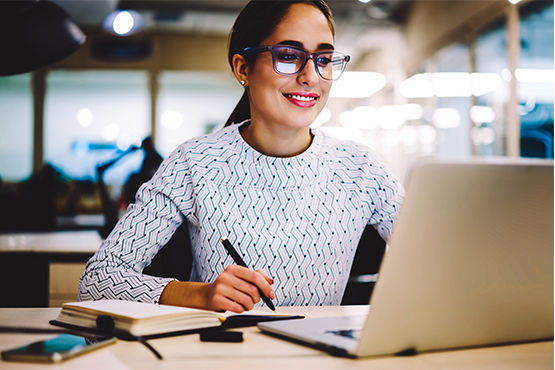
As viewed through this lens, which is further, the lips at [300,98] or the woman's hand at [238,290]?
the lips at [300,98]

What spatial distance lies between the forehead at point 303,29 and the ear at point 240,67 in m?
0.10

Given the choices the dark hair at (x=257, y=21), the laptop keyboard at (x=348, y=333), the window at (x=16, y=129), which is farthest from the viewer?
the window at (x=16, y=129)

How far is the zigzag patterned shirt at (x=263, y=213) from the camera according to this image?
134 cm

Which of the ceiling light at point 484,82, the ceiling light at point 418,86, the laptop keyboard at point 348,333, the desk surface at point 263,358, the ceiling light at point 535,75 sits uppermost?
the ceiling light at point 418,86

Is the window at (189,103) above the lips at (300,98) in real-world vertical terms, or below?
above

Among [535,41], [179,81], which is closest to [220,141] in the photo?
[535,41]

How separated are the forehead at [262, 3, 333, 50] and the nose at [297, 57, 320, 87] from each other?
0.04 metres

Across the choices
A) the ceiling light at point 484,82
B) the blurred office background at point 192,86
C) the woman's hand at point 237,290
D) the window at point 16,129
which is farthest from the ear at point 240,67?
the window at point 16,129

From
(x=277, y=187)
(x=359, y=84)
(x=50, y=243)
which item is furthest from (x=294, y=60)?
(x=359, y=84)

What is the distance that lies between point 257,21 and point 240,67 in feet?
0.47

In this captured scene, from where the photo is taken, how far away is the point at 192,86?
9.17 m

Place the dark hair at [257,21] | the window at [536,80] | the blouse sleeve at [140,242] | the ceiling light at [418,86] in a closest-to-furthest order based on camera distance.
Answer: the blouse sleeve at [140,242] < the dark hair at [257,21] < the window at [536,80] < the ceiling light at [418,86]

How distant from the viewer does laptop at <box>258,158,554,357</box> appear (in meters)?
0.65

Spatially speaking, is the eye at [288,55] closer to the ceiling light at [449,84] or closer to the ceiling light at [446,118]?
the ceiling light at [449,84]
